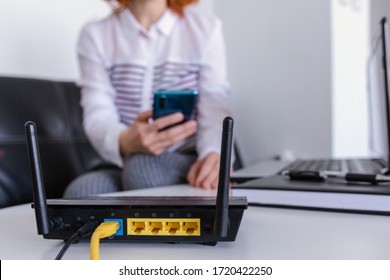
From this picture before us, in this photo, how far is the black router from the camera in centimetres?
32

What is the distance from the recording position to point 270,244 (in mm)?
363

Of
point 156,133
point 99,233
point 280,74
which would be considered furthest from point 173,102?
point 280,74

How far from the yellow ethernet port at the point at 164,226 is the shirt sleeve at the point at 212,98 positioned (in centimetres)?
51

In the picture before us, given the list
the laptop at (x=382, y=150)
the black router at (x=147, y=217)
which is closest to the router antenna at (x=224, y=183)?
the black router at (x=147, y=217)

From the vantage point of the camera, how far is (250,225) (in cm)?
43

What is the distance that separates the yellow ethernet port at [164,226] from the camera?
0.34m

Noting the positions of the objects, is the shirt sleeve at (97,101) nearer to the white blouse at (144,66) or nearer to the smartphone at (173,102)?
the white blouse at (144,66)

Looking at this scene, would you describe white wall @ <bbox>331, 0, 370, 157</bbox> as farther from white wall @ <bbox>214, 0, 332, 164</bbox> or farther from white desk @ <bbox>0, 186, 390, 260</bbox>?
white desk @ <bbox>0, 186, 390, 260</bbox>

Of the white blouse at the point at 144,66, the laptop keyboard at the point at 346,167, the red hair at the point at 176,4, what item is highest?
the red hair at the point at 176,4

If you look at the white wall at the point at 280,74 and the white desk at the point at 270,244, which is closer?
the white desk at the point at 270,244

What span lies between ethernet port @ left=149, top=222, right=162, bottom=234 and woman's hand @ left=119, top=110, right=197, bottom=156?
44 cm

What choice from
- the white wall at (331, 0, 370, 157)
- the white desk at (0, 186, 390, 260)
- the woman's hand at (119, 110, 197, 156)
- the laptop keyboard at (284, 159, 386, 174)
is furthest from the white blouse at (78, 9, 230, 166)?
the white wall at (331, 0, 370, 157)

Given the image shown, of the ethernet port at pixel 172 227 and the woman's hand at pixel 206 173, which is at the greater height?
the ethernet port at pixel 172 227
